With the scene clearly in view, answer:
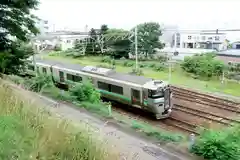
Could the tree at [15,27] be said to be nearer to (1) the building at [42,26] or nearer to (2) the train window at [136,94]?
(1) the building at [42,26]

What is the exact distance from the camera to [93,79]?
16125mm

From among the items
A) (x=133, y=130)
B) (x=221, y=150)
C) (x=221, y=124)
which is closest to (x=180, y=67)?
(x=221, y=124)

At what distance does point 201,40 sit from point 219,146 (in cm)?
4098

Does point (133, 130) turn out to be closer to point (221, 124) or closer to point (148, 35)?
point (221, 124)

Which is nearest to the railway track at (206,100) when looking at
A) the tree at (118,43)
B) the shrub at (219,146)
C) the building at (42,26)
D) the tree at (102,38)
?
the shrub at (219,146)

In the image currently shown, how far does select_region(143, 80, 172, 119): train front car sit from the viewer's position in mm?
12708

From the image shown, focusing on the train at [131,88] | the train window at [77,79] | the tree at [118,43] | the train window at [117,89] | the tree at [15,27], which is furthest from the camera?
the tree at [118,43]

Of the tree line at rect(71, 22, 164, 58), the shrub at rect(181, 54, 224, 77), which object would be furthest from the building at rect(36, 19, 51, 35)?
the shrub at rect(181, 54, 224, 77)

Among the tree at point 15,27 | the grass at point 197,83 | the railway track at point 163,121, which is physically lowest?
the railway track at point 163,121

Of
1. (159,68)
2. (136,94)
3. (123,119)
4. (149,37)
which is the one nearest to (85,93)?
(136,94)

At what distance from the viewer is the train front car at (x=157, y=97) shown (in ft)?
41.7

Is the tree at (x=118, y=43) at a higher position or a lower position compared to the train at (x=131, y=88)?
higher

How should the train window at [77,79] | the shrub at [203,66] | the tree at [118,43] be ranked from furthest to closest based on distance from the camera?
1. the tree at [118,43]
2. the shrub at [203,66]
3. the train window at [77,79]

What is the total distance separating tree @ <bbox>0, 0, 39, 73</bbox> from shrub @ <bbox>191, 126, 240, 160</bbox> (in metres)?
5.72
